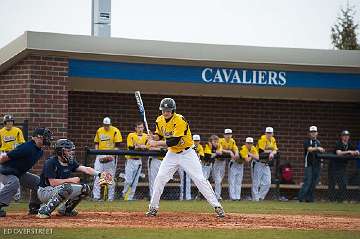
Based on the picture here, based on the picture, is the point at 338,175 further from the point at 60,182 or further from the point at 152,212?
the point at 60,182

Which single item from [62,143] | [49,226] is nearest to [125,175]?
[62,143]

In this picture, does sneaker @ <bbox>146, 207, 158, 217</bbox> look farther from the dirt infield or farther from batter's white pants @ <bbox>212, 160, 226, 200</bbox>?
batter's white pants @ <bbox>212, 160, 226, 200</bbox>

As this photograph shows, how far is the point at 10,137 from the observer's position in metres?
18.8

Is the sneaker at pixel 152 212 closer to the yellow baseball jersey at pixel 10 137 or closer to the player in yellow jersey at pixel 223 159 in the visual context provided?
the yellow baseball jersey at pixel 10 137

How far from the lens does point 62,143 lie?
13.0 meters

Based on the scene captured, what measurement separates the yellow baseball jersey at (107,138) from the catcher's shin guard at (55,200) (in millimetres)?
7310

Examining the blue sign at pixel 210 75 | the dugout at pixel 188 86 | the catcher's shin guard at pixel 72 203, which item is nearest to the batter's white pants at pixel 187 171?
the catcher's shin guard at pixel 72 203

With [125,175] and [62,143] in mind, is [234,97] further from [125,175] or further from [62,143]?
[62,143]

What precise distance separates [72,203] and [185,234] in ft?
9.06

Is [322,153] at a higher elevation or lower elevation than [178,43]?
lower

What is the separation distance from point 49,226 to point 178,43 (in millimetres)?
9931

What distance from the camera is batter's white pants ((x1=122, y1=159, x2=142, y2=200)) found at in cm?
1997

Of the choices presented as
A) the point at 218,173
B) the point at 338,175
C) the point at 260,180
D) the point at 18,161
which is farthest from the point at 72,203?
the point at 338,175

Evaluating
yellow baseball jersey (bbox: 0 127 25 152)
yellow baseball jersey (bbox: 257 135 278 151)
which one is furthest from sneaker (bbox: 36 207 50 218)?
yellow baseball jersey (bbox: 257 135 278 151)
